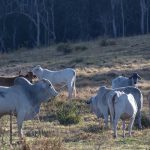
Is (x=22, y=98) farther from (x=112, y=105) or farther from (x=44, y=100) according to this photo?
(x=112, y=105)

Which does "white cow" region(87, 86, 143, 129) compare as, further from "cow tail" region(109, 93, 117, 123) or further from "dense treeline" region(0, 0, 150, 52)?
"dense treeline" region(0, 0, 150, 52)

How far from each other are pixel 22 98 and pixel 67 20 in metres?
50.6

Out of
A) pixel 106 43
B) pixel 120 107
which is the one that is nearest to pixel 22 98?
pixel 120 107

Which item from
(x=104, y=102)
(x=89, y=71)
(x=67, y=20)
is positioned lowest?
(x=89, y=71)

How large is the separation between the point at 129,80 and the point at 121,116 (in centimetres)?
A: 757

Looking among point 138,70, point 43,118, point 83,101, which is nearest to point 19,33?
point 138,70

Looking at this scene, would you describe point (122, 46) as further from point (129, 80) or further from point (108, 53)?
point (129, 80)

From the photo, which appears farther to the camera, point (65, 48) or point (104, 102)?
point (65, 48)

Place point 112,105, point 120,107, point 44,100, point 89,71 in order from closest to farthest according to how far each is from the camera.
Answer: point 44,100 < point 120,107 < point 112,105 < point 89,71

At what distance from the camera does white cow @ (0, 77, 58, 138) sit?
13.2 meters

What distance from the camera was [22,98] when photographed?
13.5 meters

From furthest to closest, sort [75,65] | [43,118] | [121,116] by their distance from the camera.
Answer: [75,65] < [43,118] < [121,116]

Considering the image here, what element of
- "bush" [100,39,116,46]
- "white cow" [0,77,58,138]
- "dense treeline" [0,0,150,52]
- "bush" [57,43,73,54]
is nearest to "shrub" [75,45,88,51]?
"bush" [57,43,73,54]

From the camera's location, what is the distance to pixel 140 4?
63969 millimetres
